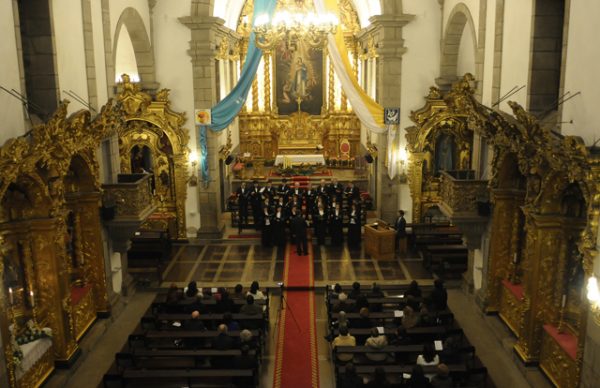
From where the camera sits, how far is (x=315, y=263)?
56.3 feet

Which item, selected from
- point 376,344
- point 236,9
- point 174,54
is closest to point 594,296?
point 376,344

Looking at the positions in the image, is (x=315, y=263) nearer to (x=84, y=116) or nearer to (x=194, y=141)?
(x=194, y=141)

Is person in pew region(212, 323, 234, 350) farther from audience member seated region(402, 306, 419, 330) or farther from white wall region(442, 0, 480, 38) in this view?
white wall region(442, 0, 480, 38)

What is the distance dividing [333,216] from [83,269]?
873 cm

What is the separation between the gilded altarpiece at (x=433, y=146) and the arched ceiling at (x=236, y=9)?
409 centimetres

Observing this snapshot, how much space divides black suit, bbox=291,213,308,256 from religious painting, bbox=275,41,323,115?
12814 mm

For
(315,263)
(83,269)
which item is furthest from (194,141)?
(83,269)

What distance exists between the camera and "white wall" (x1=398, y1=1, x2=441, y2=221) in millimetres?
18453

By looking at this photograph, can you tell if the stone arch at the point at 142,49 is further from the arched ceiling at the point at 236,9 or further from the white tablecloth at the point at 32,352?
the white tablecloth at the point at 32,352

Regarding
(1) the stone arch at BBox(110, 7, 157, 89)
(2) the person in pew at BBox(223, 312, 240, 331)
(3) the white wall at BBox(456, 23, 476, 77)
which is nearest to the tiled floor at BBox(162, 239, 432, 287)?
(2) the person in pew at BBox(223, 312, 240, 331)

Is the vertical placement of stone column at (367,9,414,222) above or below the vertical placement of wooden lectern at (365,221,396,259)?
above

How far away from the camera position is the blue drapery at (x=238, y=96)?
14.9 metres

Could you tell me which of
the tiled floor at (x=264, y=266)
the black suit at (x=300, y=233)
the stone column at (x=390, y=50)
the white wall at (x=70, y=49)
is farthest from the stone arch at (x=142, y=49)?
the stone column at (x=390, y=50)

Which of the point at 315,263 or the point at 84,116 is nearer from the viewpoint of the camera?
the point at 84,116
